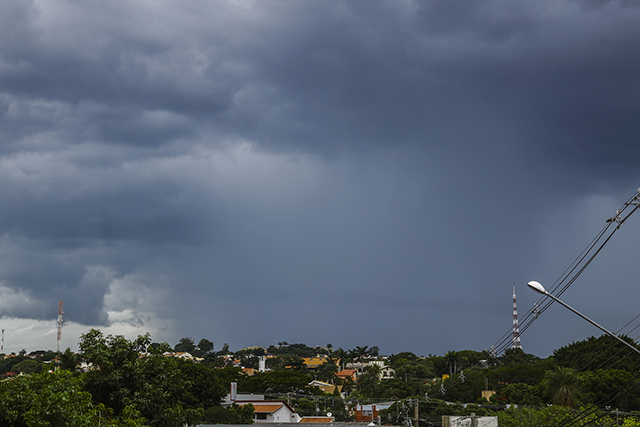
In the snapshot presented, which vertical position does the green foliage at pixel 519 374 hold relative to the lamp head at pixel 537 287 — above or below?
below

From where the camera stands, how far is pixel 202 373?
84.5 metres

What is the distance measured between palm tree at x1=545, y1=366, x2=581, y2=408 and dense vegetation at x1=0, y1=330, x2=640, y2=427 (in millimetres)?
126

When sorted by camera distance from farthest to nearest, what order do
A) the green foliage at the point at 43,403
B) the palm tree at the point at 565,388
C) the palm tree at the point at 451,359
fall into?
the palm tree at the point at 451,359 < the palm tree at the point at 565,388 < the green foliage at the point at 43,403

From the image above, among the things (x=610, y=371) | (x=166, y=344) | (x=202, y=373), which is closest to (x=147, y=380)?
(x=166, y=344)

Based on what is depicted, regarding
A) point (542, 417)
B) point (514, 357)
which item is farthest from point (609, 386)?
point (514, 357)

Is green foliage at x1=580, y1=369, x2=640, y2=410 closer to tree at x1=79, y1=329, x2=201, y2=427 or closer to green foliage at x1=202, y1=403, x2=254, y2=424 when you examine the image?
green foliage at x1=202, y1=403, x2=254, y2=424

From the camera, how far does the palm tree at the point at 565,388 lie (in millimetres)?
74375

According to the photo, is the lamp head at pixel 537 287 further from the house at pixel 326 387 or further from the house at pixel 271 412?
the house at pixel 326 387

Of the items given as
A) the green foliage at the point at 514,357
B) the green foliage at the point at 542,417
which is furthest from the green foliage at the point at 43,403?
the green foliage at the point at 514,357

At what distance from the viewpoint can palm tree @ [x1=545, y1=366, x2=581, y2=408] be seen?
7438cm

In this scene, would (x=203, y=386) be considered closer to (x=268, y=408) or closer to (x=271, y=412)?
(x=268, y=408)

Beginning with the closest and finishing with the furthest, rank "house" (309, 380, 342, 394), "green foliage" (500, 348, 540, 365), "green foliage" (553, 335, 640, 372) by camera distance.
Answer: "green foliage" (553, 335, 640, 372) → "house" (309, 380, 342, 394) → "green foliage" (500, 348, 540, 365)

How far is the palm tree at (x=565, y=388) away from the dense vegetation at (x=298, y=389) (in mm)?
126

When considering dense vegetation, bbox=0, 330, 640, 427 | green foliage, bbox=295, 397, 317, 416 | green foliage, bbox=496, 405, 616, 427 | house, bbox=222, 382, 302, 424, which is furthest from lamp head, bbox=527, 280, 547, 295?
green foliage, bbox=295, 397, 317, 416
